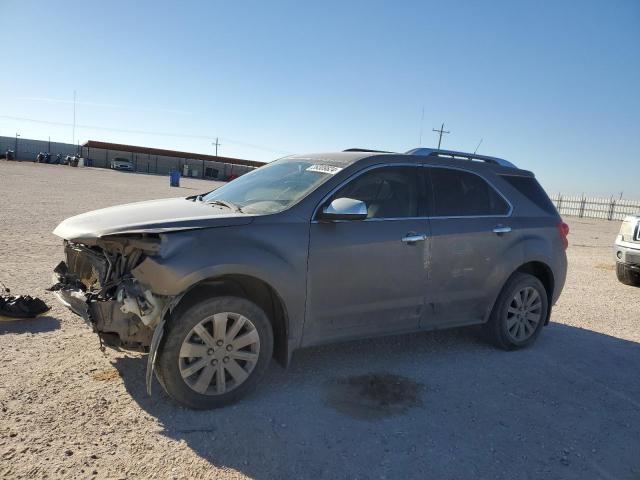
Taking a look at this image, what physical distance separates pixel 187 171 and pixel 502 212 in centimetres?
6487

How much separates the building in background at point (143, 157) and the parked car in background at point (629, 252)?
193 feet

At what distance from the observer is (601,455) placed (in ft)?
11.0

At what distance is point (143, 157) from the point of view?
2672 inches

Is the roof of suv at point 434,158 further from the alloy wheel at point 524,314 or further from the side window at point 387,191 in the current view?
the alloy wheel at point 524,314

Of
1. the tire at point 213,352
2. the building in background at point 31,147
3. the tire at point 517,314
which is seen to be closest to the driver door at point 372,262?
the tire at point 213,352

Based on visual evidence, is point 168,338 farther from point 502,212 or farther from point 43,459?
point 502,212

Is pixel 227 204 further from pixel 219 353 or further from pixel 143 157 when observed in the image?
pixel 143 157

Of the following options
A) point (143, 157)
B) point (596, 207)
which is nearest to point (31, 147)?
point (143, 157)

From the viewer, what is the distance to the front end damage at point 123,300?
3.33 metres

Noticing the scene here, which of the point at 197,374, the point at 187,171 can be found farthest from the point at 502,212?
the point at 187,171

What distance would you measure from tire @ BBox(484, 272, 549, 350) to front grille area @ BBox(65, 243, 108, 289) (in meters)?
3.66

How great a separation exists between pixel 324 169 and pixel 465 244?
1.50 metres

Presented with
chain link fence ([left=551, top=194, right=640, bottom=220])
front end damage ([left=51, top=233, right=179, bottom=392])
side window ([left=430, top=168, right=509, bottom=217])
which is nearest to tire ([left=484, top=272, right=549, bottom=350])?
side window ([left=430, top=168, right=509, bottom=217])

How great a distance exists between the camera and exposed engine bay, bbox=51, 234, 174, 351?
3.34 m
